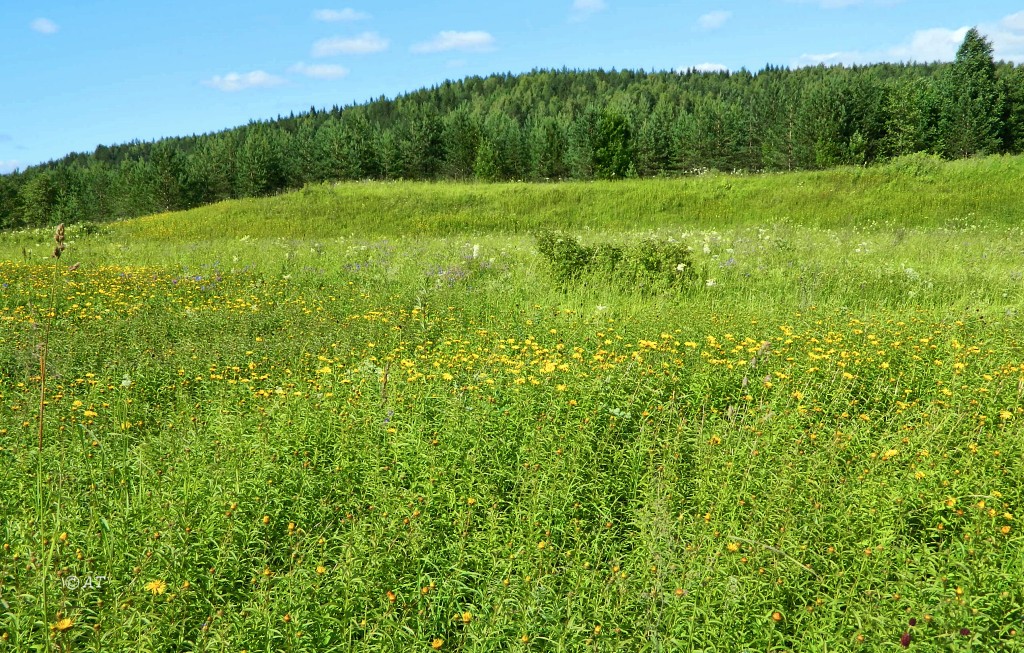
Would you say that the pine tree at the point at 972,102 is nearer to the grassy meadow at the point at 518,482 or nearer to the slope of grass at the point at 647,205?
the slope of grass at the point at 647,205

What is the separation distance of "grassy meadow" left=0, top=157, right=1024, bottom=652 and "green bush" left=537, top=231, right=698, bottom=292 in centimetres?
179

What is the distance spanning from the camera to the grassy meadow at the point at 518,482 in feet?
8.35

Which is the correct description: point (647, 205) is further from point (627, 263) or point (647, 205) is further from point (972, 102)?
point (972, 102)

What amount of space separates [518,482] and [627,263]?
6928mm

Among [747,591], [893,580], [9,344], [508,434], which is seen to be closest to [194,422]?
[508,434]

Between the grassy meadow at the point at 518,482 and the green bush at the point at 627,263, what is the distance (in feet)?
5.88

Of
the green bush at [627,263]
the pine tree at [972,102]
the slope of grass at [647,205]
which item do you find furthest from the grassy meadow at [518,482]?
the pine tree at [972,102]

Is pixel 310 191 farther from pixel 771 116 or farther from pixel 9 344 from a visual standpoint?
pixel 771 116

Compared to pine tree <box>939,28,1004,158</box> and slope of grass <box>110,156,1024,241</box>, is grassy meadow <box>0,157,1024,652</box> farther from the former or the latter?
pine tree <box>939,28,1004,158</box>

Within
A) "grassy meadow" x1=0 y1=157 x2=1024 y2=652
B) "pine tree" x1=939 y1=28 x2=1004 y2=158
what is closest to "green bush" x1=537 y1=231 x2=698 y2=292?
"grassy meadow" x1=0 y1=157 x2=1024 y2=652

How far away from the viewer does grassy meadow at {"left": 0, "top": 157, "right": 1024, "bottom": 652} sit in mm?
2545

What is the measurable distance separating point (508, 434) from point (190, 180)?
7457 cm

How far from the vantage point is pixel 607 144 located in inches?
2029

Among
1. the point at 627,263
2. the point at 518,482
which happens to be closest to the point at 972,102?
the point at 627,263
